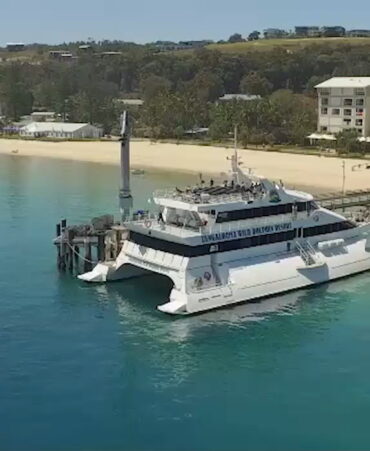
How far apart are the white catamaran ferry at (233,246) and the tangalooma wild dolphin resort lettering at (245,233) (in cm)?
5

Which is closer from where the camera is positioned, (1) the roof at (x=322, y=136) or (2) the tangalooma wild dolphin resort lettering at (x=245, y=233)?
(2) the tangalooma wild dolphin resort lettering at (x=245, y=233)

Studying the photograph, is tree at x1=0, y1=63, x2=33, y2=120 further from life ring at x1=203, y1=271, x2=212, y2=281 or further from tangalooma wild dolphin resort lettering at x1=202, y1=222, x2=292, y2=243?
life ring at x1=203, y1=271, x2=212, y2=281

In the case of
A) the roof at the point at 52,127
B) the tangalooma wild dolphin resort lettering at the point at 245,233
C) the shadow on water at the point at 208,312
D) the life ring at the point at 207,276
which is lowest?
the shadow on water at the point at 208,312

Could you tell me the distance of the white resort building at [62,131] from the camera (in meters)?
132

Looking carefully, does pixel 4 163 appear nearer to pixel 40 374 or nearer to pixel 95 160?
pixel 95 160

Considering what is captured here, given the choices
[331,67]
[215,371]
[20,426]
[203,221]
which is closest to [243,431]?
[215,371]

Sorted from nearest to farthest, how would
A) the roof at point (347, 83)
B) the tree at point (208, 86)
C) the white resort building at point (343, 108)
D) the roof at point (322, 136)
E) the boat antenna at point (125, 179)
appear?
1. the boat antenna at point (125, 179)
2. the roof at point (322, 136)
3. the white resort building at point (343, 108)
4. the roof at point (347, 83)
5. the tree at point (208, 86)

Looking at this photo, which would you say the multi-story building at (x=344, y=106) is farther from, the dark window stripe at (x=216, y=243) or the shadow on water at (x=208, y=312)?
the shadow on water at (x=208, y=312)

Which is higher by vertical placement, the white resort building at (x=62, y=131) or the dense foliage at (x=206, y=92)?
the dense foliage at (x=206, y=92)

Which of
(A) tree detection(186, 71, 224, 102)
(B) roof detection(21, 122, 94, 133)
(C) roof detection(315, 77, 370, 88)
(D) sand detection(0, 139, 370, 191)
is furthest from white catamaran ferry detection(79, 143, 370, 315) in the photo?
(A) tree detection(186, 71, 224, 102)

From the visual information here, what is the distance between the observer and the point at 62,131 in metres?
134

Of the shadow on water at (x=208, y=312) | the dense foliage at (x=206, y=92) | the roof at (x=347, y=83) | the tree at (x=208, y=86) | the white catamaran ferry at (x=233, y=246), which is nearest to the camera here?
the shadow on water at (x=208, y=312)

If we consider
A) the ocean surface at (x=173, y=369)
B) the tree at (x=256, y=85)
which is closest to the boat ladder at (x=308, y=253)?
the ocean surface at (x=173, y=369)

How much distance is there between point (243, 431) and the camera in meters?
26.2
